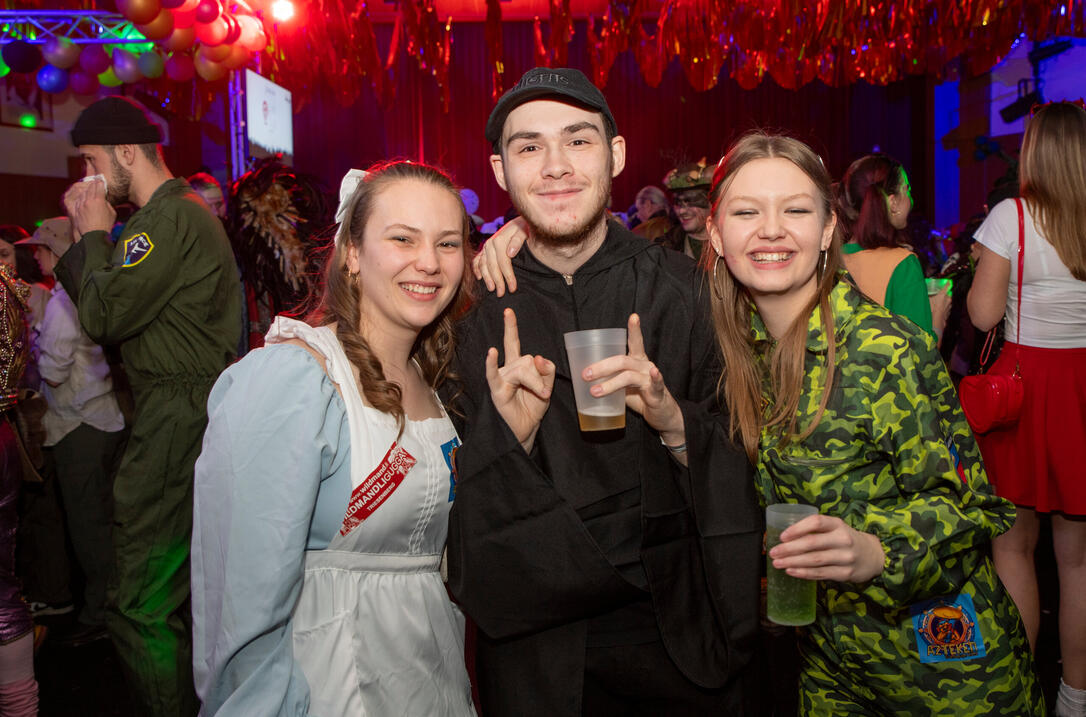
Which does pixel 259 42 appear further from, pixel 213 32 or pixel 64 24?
pixel 64 24

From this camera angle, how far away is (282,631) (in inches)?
57.1

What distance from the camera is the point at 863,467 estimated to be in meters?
1.57

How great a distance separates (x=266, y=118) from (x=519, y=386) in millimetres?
9434

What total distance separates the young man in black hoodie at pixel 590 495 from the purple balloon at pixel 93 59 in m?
5.67

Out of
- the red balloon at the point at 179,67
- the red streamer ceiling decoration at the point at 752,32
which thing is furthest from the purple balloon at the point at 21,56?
the red streamer ceiling decoration at the point at 752,32

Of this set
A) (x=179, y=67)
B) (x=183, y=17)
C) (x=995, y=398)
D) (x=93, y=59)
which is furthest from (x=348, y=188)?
(x=93, y=59)

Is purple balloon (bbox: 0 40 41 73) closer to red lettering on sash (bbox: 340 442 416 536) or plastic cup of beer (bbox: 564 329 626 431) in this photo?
red lettering on sash (bbox: 340 442 416 536)

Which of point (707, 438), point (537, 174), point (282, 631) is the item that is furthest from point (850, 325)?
point (282, 631)

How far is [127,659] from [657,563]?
208 centimetres

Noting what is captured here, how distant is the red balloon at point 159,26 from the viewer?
5.30 metres

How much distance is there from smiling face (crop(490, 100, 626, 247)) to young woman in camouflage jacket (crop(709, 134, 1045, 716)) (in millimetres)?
323

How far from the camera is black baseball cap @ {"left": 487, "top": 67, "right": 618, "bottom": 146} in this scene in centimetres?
181

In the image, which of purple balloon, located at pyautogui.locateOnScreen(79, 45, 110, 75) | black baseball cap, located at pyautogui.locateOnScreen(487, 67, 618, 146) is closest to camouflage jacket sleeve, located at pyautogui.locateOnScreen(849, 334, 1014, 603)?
black baseball cap, located at pyautogui.locateOnScreen(487, 67, 618, 146)

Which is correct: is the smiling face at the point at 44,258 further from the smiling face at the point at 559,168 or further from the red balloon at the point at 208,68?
the smiling face at the point at 559,168
